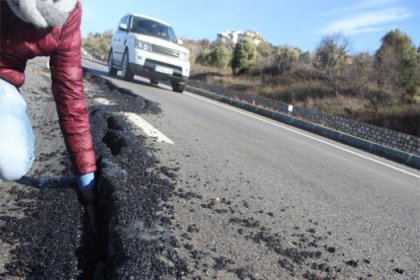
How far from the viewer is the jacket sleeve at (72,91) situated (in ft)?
6.39

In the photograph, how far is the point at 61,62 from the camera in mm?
2010

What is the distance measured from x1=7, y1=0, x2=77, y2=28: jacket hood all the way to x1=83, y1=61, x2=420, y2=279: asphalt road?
3.87 ft

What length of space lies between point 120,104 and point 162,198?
3.84m

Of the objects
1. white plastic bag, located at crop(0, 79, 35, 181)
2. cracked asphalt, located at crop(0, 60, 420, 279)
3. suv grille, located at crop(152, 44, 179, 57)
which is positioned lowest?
cracked asphalt, located at crop(0, 60, 420, 279)

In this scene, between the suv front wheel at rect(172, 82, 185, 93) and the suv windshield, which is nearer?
the suv windshield

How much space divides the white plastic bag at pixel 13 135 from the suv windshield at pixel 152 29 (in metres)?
9.93

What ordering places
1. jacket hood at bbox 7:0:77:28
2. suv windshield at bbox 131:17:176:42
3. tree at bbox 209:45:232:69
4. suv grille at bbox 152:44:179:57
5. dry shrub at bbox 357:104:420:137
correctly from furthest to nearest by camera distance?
tree at bbox 209:45:232:69, dry shrub at bbox 357:104:420:137, suv windshield at bbox 131:17:176:42, suv grille at bbox 152:44:179:57, jacket hood at bbox 7:0:77:28

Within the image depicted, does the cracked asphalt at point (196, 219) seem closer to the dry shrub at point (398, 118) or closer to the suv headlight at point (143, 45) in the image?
the suv headlight at point (143, 45)

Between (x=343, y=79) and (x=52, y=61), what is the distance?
75.7ft

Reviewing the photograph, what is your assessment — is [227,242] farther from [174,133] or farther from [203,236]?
[174,133]

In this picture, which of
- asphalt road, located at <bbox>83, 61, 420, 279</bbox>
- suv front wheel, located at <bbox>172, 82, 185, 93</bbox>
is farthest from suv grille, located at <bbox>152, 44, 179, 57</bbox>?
asphalt road, located at <bbox>83, 61, 420, 279</bbox>

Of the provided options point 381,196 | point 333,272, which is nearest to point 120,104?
point 381,196

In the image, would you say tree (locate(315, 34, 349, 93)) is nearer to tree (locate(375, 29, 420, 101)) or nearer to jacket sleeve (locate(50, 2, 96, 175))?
tree (locate(375, 29, 420, 101))

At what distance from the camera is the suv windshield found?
11.7 meters
